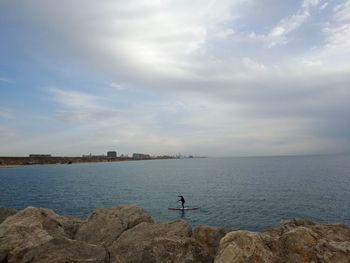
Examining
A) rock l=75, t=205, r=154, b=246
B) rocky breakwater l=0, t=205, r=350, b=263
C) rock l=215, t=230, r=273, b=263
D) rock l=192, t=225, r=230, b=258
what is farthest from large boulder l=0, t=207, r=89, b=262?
rock l=215, t=230, r=273, b=263

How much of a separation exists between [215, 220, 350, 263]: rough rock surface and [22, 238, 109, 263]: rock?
177 inches

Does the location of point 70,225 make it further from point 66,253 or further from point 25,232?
point 66,253

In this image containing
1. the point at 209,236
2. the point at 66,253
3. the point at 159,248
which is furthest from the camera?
the point at 209,236

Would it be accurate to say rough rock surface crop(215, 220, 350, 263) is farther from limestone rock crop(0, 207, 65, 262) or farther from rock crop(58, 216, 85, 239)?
rock crop(58, 216, 85, 239)

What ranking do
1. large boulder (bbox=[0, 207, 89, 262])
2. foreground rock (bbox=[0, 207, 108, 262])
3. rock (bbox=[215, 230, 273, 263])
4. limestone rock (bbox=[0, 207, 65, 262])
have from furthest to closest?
limestone rock (bbox=[0, 207, 65, 262])
large boulder (bbox=[0, 207, 89, 262])
foreground rock (bbox=[0, 207, 108, 262])
rock (bbox=[215, 230, 273, 263])

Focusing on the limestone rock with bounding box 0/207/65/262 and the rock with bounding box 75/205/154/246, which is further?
the rock with bounding box 75/205/154/246

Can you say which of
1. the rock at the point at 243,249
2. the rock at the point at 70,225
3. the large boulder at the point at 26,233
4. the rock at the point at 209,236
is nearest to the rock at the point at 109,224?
the large boulder at the point at 26,233

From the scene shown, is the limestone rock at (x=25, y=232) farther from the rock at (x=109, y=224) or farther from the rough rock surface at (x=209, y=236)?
the rough rock surface at (x=209, y=236)

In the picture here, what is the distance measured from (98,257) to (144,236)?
→ 2926 mm

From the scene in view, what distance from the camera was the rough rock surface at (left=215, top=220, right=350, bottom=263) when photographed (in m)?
10.1

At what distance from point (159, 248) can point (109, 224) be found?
553 centimetres

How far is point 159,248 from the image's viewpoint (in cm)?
1210

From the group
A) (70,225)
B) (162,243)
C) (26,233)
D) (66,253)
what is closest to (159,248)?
(162,243)

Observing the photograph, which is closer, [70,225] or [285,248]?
[285,248]
